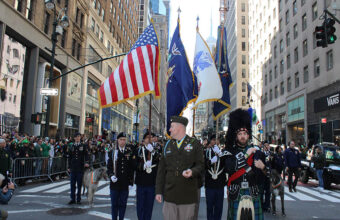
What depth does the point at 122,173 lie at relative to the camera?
626 centimetres

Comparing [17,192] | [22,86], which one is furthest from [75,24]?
[17,192]

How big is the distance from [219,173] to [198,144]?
2.13 m

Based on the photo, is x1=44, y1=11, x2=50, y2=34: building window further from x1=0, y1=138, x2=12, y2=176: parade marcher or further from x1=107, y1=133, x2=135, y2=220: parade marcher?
x1=107, y1=133, x2=135, y2=220: parade marcher

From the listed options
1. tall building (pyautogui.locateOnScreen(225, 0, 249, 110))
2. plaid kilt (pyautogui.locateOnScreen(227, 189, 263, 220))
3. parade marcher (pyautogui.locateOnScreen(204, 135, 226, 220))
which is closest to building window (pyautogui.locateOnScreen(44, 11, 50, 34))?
parade marcher (pyautogui.locateOnScreen(204, 135, 226, 220))

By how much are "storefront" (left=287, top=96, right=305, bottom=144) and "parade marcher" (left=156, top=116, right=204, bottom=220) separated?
28775 mm

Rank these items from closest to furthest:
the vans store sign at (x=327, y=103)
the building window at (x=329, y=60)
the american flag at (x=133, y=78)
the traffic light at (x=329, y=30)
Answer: the american flag at (x=133, y=78) < the traffic light at (x=329, y=30) < the vans store sign at (x=327, y=103) < the building window at (x=329, y=60)

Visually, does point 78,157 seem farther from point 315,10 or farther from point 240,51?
point 240,51

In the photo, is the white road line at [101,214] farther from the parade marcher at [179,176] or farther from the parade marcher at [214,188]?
the parade marcher at [179,176]

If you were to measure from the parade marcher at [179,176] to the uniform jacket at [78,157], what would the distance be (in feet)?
18.2

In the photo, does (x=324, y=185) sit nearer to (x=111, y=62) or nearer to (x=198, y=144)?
(x=198, y=144)

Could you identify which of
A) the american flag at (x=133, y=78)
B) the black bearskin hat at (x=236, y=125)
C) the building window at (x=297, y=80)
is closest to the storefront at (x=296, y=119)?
the building window at (x=297, y=80)

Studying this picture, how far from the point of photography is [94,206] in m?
8.41

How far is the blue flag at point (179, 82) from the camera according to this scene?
28.7 feet

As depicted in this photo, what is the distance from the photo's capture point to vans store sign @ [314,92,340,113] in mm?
23402
